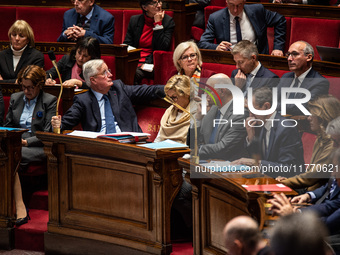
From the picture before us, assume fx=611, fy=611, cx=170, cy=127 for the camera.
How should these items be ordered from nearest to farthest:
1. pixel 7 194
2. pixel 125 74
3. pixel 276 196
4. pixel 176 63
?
pixel 276 196, pixel 7 194, pixel 176 63, pixel 125 74

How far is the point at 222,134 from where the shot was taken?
2.71 m

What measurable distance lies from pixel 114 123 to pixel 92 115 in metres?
0.12

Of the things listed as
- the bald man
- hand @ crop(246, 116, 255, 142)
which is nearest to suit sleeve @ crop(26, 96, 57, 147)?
hand @ crop(246, 116, 255, 142)

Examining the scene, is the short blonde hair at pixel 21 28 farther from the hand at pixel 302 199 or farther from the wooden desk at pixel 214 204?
the hand at pixel 302 199

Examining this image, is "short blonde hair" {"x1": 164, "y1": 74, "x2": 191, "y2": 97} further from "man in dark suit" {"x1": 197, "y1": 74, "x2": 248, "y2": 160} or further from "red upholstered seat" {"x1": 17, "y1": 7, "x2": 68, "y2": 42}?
"red upholstered seat" {"x1": 17, "y1": 7, "x2": 68, "y2": 42}

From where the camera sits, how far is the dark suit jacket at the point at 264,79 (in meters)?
3.14

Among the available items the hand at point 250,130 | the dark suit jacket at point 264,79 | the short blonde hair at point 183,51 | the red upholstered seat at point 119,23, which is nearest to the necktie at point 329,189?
the hand at point 250,130

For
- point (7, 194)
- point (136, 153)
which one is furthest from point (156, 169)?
point (7, 194)

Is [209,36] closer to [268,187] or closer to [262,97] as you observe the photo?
[262,97]

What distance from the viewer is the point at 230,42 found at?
3.92 m

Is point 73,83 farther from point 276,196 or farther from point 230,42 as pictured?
point 276,196

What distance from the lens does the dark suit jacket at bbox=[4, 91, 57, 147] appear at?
322 cm

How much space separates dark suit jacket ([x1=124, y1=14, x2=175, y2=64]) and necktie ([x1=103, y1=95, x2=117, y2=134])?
3.38ft

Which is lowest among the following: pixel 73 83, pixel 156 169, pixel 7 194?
pixel 7 194
